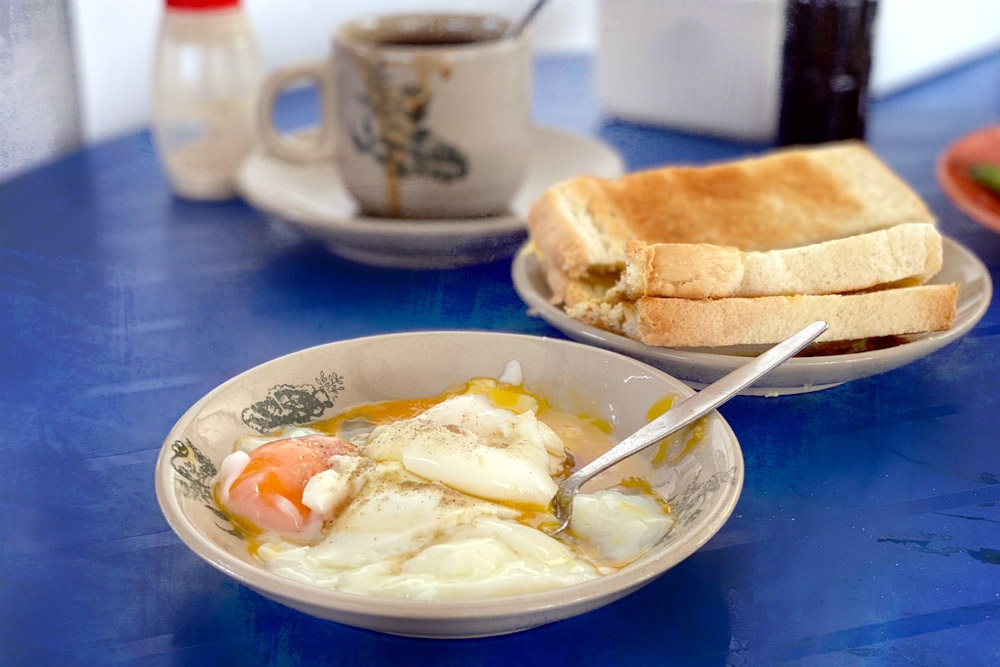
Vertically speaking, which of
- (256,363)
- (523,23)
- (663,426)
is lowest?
(256,363)

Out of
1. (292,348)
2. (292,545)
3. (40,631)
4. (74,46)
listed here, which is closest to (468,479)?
(292,545)

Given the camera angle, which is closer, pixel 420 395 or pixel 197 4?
pixel 420 395

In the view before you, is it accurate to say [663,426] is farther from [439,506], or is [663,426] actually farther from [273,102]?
[273,102]

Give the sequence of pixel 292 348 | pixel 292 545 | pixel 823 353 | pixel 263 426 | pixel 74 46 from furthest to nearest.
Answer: pixel 74 46
pixel 292 348
pixel 823 353
pixel 263 426
pixel 292 545

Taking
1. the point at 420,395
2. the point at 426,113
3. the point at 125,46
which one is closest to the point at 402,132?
the point at 426,113

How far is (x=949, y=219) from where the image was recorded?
146 cm

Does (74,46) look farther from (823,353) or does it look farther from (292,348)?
(823,353)

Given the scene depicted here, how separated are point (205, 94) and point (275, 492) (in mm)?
940

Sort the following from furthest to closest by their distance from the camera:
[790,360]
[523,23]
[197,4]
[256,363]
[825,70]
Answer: [825,70]
[197,4]
[523,23]
[256,363]
[790,360]

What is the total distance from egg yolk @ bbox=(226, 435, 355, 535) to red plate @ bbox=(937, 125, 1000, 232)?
942mm

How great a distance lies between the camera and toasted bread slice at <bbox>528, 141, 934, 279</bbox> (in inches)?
44.3

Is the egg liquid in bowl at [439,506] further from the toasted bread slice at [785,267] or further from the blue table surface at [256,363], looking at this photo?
the toasted bread slice at [785,267]

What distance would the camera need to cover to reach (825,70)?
5.25ft

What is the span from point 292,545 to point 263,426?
153 mm
